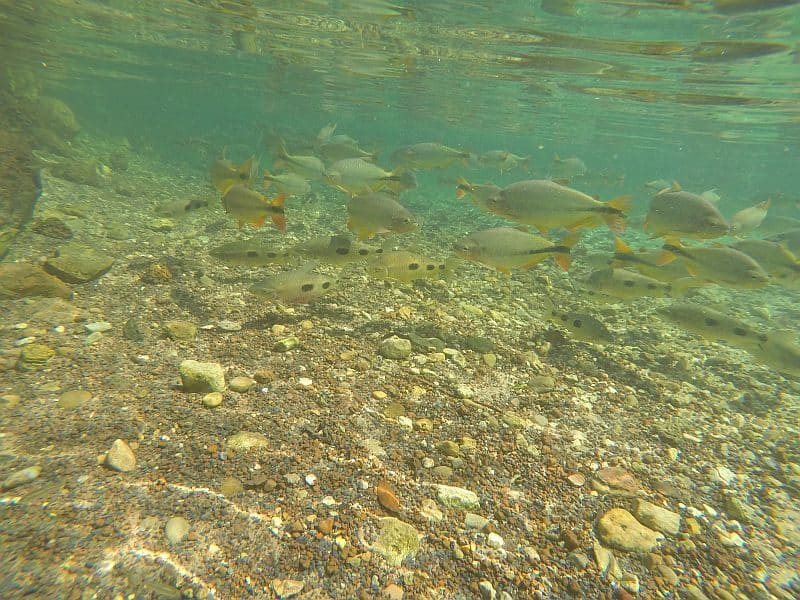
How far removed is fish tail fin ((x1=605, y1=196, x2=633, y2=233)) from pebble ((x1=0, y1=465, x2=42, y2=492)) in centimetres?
514

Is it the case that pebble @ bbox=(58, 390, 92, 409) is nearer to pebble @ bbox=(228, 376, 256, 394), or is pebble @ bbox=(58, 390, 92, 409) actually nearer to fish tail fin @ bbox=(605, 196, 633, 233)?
pebble @ bbox=(228, 376, 256, 394)

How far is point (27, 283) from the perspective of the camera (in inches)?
177

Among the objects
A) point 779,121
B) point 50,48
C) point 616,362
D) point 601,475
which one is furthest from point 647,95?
point 50,48

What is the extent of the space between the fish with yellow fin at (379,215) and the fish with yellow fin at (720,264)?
11.0 feet

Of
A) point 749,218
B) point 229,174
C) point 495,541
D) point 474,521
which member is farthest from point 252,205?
point 749,218

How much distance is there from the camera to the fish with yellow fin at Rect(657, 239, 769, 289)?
472 cm

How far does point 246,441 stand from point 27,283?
12.5ft

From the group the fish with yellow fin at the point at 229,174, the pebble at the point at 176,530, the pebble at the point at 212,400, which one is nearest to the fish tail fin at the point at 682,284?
the pebble at the point at 212,400

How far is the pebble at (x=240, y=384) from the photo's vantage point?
141 inches

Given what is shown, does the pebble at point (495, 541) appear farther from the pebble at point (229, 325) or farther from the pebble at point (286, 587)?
the pebble at point (229, 325)

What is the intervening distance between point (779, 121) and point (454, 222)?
24477 millimetres

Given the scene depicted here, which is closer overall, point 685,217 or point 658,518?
point 658,518

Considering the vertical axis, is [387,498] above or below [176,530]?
below

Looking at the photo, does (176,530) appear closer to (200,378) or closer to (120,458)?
(120,458)
